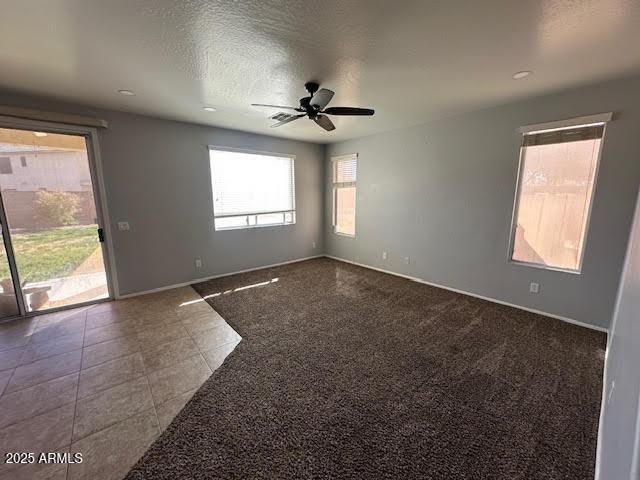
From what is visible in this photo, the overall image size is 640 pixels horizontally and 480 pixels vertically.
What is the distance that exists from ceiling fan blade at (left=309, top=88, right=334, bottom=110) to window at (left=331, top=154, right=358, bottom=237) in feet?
9.00

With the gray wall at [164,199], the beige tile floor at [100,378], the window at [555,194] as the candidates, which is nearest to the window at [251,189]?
the gray wall at [164,199]

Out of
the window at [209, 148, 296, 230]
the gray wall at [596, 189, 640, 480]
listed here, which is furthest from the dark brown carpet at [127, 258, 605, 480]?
the window at [209, 148, 296, 230]

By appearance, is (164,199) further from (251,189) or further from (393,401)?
(393,401)

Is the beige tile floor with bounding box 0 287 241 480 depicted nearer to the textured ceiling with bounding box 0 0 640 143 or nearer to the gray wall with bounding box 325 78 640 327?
the textured ceiling with bounding box 0 0 640 143

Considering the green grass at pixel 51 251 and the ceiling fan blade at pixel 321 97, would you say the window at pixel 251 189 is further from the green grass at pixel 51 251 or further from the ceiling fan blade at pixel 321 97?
the ceiling fan blade at pixel 321 97

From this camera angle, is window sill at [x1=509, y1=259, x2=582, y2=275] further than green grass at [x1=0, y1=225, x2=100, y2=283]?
No

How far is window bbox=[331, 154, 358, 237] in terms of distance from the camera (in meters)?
5.34

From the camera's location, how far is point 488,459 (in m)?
1.45

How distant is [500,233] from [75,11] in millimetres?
4489

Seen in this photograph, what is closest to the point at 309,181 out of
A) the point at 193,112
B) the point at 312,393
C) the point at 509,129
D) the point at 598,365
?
the point at 193,112

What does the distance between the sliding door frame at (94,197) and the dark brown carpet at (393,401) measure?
6.40 feet

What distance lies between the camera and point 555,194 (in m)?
2.98

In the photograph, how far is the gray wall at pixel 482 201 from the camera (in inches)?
101

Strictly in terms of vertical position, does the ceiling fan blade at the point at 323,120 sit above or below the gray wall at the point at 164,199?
above
